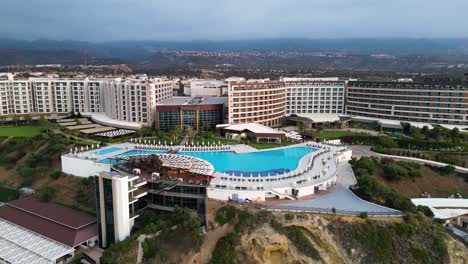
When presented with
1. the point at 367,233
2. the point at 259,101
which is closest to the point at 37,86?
the point at 259,101

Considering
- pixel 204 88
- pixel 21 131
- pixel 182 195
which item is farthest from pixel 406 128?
pixel 21 131

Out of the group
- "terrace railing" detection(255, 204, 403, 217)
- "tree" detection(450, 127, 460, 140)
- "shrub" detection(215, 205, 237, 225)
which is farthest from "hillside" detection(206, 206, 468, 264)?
"tree" detection(450, 127, 460, 140)

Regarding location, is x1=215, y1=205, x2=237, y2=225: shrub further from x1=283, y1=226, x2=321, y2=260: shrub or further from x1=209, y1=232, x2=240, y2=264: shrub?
x1=283, y1=226, x2=321, y2=260: shrub

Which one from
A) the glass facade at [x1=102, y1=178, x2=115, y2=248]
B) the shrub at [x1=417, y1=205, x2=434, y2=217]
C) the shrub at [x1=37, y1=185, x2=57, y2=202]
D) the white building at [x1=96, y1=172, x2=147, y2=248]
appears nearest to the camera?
the white building at [x1=96, y1=172, x2=147, y2=248]

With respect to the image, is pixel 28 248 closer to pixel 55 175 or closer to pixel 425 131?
pixel 55 175

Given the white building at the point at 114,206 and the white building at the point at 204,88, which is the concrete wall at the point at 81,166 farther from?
the white building at the point at 204,88

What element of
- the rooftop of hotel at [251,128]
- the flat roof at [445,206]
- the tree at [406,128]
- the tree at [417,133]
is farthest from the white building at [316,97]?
the flat roof at [445,206]
